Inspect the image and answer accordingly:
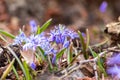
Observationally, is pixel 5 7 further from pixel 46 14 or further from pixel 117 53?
pixel 117 53

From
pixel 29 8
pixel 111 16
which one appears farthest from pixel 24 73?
pixel 111 16

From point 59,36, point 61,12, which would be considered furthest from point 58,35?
point 61,12

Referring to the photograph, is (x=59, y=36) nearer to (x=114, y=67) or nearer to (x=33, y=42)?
(x=33, y=42)

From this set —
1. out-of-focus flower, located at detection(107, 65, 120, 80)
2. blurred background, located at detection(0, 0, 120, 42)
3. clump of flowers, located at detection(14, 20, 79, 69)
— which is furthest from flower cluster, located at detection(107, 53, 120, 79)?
blurred background, located at detection(0, 0, 120, 42)

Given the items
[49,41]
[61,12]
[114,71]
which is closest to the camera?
[114,71]

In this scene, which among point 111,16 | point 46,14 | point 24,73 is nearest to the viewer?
point 24,73

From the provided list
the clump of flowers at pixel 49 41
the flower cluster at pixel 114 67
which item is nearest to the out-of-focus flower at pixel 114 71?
the flower cluster at pixel 114 67

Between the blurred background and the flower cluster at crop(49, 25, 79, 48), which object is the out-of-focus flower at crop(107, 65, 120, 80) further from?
the blurred background
